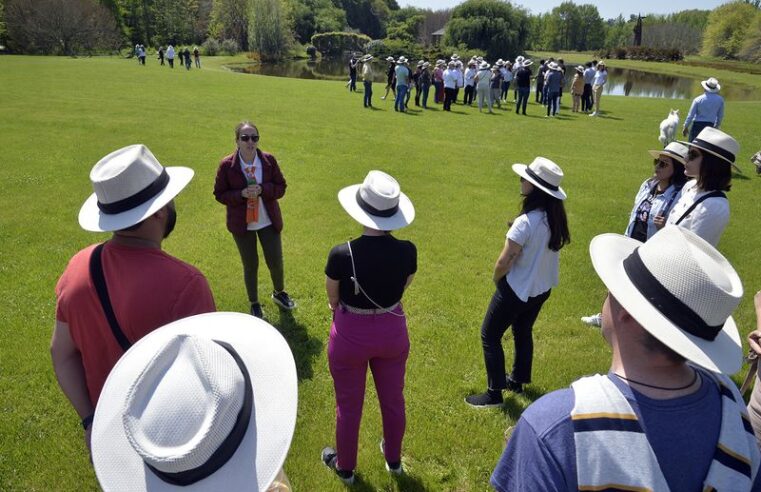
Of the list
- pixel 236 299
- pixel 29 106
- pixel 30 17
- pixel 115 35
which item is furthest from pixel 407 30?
pixel 236 299

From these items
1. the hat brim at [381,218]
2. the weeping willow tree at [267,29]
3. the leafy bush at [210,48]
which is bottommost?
the hat brim at [381,218]

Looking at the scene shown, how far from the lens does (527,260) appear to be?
13.1 ft

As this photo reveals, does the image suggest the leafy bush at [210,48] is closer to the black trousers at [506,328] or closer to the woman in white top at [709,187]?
the black trousers at [506,328]

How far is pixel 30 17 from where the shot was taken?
169 ft

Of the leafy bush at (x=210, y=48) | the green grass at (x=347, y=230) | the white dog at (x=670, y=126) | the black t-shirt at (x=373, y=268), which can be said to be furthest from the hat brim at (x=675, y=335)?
the leafy bush at (x=210, y=48)

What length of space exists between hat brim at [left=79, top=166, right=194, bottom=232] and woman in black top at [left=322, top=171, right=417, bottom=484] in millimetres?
1064

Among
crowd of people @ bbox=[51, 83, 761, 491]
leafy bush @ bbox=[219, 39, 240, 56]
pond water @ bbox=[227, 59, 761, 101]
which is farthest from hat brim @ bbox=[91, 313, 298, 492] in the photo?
leafy bush @ bbox=[219, 39, 240, 56]

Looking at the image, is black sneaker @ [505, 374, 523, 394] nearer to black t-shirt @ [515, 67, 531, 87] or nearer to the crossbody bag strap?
the crossbody bag strap

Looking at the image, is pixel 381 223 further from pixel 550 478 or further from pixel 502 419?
pixel 502 419

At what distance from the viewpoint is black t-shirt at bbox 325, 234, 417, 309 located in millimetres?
3111

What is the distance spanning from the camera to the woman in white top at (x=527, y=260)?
3859 mm

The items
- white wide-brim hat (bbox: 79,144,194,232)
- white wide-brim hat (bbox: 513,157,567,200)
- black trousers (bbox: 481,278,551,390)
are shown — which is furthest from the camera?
black trousers (bbox: 481,278,551,390)

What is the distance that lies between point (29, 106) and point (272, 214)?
17.9m

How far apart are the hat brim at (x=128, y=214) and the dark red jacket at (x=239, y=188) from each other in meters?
2.37
